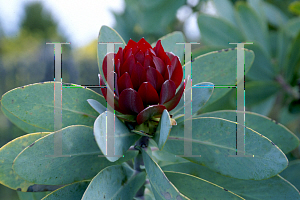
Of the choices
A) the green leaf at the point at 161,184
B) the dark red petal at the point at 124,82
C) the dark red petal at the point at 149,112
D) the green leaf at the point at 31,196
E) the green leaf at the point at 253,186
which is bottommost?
the green leaf at the point at 31,196

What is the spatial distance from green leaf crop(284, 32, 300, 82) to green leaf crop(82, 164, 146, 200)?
82 cm

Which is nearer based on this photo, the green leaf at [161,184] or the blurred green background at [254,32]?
the green leaf at [161,184]

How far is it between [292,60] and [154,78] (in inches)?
33.1

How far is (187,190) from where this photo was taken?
0.41 m

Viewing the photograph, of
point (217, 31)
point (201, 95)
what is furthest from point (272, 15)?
point (201, 95)

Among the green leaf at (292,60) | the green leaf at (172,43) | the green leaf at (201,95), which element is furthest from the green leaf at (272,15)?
the green leaf at (201,95)

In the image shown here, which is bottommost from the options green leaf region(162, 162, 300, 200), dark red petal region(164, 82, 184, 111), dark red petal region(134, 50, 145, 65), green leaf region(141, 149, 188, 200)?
green leaf region(162, 162, 300, 200)

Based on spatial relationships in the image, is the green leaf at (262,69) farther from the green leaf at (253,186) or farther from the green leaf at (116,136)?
the green leaf at (116,136)

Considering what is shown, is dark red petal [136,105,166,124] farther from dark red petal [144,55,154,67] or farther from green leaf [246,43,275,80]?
green leaf [246,43,275,80]

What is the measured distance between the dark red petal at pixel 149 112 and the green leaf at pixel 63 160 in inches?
3.4

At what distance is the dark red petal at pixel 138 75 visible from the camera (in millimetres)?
358

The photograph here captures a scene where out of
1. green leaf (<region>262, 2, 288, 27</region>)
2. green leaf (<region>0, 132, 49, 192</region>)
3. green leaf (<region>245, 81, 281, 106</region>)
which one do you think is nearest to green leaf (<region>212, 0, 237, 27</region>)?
green leaf (<region>262, 2, 288, 27</region>)

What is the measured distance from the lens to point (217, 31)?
1.00 metres

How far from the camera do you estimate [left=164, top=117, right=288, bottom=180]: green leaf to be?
0.35 m
